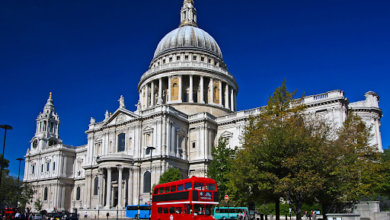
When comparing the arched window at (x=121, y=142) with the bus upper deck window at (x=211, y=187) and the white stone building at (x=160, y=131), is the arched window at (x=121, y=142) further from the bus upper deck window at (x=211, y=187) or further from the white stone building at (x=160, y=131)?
the bus upper deck window at (x=211, y=187)

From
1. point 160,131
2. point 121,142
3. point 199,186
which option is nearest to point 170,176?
point 160,131

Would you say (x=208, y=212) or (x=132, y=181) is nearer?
(x=208, y=212)

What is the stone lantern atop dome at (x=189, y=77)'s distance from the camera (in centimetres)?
7081

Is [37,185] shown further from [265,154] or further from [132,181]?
[265,154]

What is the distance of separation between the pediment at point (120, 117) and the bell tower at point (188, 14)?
1376 inches

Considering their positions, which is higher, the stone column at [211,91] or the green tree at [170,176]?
the stone column at [211,91]

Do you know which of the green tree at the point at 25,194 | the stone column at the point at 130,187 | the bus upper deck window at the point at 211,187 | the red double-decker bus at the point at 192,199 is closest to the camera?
the red double-decker bus at the point at 192,199

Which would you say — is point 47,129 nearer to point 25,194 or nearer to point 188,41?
point 25,194

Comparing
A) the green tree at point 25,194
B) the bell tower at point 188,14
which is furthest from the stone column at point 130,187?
the bell tower at point 188,14

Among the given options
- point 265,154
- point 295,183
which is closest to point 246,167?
point 265,154

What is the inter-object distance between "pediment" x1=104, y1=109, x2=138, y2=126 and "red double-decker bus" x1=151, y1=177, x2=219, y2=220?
31.5 metres

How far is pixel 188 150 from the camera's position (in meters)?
60.7

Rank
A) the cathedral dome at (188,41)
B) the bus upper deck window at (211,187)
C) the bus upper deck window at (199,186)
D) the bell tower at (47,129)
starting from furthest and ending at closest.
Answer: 1. the bell tower at (47,129)
2. the cathedral dome at (188,41)
3. the bus upper deck window at (211,187)
4. the bus upper deck window at (199,186)

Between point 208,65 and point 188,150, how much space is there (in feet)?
70.0
